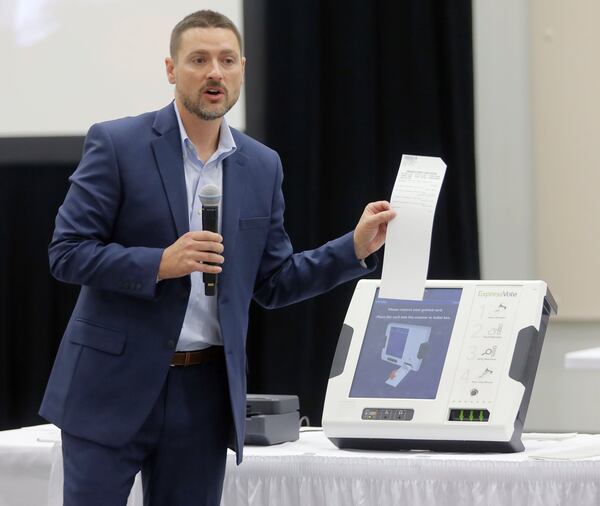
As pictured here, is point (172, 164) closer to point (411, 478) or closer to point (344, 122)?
point (411, 478)

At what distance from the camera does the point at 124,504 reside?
6.53ft

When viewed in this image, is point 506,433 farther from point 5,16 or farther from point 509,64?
point 5,16

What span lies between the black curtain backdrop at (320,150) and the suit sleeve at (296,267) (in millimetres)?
2237

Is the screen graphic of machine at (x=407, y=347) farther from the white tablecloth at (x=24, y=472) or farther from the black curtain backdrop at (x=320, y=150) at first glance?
the black curtain backdrop at (x=320, y=150)

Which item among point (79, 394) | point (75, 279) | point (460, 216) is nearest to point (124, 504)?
point (79, 394)

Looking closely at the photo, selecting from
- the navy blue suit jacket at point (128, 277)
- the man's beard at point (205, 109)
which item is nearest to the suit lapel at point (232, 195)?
the navy blue suit jacket at point (128, 277)

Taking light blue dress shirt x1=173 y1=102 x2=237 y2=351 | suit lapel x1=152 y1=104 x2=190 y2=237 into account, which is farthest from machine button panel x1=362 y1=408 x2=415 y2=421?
suit lapel x1=152 y1=104 x2=190 y2=237

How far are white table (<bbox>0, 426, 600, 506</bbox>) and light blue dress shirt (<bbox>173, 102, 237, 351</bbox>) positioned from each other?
0.54m

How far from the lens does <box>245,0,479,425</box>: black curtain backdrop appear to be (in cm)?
450

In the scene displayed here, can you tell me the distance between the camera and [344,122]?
455 cm

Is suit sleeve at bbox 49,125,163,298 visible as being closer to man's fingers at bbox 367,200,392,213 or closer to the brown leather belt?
the brown leather belt

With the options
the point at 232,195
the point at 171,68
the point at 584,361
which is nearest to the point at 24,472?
the point at 232,195

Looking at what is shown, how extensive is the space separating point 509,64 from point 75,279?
307 cm

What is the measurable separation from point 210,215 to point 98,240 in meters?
0.23
